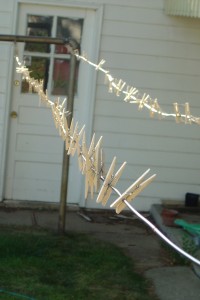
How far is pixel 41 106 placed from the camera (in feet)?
28.5

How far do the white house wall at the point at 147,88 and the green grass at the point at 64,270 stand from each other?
1706 millimetres

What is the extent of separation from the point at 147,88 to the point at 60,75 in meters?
1.04

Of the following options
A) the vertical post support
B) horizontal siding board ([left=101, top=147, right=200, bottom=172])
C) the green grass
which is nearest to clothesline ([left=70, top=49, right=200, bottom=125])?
the green grass

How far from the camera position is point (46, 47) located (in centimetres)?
865

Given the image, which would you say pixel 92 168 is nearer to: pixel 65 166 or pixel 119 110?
pixel 65 166

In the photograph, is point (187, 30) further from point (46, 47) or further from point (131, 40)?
point (46, 47)

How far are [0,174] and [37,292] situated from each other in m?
3.35

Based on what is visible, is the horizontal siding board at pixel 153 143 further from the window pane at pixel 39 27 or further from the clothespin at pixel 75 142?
the clothespin at pixel 75 142

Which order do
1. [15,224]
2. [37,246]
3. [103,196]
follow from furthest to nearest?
[15,224] → [37,246] → [103,196]

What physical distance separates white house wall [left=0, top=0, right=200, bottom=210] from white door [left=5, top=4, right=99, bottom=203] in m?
0.16

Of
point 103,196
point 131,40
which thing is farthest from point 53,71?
point 103,196

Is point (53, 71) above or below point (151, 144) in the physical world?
above

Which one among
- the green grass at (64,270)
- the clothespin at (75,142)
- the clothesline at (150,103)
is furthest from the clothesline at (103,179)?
the green grass at (64,270)

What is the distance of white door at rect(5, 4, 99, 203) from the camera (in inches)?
340
